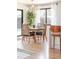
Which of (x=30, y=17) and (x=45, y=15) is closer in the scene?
(x=30, y=17)

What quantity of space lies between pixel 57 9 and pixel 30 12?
6.89ft

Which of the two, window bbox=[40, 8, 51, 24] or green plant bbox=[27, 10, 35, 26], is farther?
window bbox=[40, 8, 51, 24]

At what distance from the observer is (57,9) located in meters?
7.99

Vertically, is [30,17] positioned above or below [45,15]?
below

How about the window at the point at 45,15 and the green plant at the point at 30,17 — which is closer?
the green plant at the point at 30,17
